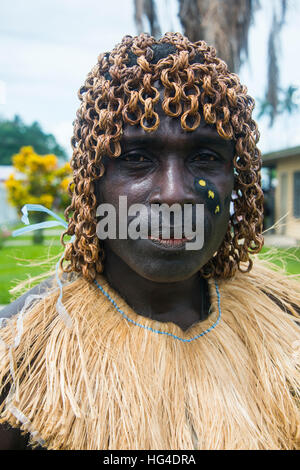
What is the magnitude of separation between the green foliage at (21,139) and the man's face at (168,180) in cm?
4578

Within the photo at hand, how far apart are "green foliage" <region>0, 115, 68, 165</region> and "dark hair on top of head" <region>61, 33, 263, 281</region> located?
150 ft

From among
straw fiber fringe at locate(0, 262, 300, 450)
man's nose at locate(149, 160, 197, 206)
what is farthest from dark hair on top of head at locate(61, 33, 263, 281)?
straw fiber fringe at locate(0, 262, 300, 450)

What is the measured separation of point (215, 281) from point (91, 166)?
0.66 m

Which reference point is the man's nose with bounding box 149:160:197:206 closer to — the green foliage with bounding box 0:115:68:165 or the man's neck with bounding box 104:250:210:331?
the man's neck with bounding box 104:250:210:331

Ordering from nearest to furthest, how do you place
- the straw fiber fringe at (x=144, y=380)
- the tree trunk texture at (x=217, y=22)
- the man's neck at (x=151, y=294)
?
the straw fiber fringe at (x=144, y=380)
the man's neck at (x=151, y=294)
the tree trunk texture at (x=217, y=22)

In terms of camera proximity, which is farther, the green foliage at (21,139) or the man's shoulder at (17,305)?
the green foliage at (21,139)

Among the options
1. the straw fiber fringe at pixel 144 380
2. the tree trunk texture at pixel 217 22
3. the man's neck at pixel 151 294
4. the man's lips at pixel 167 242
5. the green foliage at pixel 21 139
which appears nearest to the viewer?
the straw fiber fringe at pixel 144 380

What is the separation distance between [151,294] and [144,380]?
0.30 m

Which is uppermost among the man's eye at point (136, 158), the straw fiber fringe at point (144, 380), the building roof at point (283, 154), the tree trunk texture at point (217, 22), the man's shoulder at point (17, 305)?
the tree trunk texture at point (217, 22)

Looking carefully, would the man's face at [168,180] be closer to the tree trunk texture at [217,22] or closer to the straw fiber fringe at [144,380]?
the straw fiber fringe at [144,380]

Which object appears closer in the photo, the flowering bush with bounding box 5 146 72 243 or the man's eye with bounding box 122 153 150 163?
the man's eye with bounding box 122 153 150 163

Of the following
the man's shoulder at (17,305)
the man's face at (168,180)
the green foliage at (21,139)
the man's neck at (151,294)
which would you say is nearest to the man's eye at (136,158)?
the man's face at (168,180)

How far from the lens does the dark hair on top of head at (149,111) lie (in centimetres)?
123

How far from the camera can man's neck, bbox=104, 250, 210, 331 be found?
1418 millimetres
